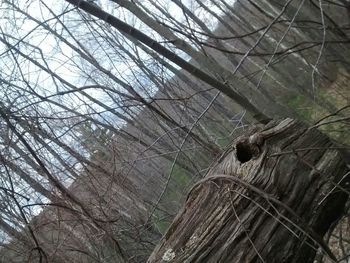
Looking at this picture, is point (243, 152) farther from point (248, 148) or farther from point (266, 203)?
point (266, 203)

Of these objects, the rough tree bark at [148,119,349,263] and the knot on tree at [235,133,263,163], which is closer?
the rough tree bark at [148,119,349,263]

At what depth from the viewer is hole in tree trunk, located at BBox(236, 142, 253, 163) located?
185 cm

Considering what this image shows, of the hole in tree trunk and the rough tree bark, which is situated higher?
the hole in tree trunk

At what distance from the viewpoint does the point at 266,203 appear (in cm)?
167

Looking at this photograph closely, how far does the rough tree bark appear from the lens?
1.61 meters

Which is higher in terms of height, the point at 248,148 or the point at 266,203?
the point at 248,148

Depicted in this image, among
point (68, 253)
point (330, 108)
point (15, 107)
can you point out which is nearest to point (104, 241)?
point (68, 253)

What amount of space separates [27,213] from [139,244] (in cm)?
189

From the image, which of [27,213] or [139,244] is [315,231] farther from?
[139,244]

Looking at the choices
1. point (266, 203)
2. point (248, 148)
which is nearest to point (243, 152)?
point (248, 148)

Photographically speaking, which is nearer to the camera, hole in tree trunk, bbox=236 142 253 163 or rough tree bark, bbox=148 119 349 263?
rough tree bark, bbox=148 119 349 263

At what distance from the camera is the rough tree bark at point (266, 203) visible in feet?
5.27

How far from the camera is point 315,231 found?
174 cm

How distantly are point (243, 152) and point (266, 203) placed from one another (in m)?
0.29
